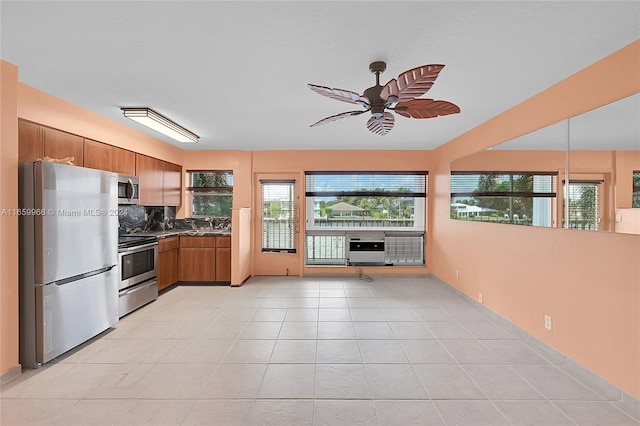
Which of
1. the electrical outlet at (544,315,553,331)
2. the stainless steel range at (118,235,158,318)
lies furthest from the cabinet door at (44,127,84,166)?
the electrical outlet at (544,315,553,331)

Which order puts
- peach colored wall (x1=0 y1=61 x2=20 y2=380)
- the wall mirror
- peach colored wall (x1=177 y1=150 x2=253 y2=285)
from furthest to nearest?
peach colored wall (x1=177 y1=150 x2=253 y2=285) → peach colored wall (x1=0 y1=61 x2=20 y2=380) → the wall mirror

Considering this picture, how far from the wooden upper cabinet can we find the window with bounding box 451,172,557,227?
16.0 feet

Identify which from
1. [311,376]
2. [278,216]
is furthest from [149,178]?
[311,376]

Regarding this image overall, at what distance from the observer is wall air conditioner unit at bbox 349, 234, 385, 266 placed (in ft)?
18.5

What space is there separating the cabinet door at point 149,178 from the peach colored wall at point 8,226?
1962mm

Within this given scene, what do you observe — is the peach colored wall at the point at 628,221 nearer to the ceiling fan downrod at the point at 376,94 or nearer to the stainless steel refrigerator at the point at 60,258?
the ceiling fan downrod at the point at 376,94

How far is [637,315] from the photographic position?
1939mm

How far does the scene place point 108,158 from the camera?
3746 millimetres

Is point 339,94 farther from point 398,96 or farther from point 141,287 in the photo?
point 141,287

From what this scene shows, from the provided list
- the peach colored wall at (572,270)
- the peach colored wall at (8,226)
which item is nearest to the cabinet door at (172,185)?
the peach colored wall at (8,226)

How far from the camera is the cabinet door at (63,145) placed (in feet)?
9.52

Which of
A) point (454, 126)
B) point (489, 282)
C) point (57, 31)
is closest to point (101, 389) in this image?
point (57, 31)

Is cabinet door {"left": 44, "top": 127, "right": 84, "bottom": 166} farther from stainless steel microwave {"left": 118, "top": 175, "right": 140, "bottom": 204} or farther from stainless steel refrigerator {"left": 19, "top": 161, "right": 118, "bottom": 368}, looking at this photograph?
stainless steel microwave {"left": 118, "top": 175, "right": 140, "bottom": 204}

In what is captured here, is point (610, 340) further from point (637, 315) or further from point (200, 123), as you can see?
point (200, 123)
